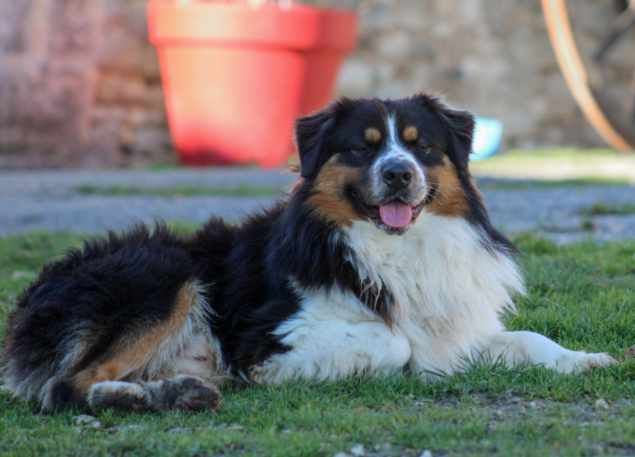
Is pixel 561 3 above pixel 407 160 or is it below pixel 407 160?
above

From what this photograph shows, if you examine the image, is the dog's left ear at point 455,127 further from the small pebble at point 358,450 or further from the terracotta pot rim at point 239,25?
the terracotta pot rim at point 239,25

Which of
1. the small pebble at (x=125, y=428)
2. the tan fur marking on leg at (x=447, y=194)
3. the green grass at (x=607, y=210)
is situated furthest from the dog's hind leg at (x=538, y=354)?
the green grass at (x=607, y=210)

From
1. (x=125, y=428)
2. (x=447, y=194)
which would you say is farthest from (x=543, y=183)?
(x=125, y=428)

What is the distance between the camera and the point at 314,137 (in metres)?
5.18

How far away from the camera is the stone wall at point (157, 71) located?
1313 cm

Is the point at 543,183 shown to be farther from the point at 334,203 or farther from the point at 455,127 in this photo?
the point at 334,203

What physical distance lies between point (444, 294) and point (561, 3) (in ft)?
32.2

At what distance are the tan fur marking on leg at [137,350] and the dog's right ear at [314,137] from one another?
705 millimetres

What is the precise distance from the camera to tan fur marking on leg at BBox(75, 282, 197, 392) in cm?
466

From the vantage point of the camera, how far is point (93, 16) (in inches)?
533

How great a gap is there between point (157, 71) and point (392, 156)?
9.80 meters

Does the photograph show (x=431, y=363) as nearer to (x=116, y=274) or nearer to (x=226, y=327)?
(x=226, y=327)

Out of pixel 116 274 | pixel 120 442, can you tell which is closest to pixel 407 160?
pixel 116 274

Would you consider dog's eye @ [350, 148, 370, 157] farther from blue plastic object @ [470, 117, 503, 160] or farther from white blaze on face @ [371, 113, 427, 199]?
blue plastic object @ [470, 117, 503, 160]
